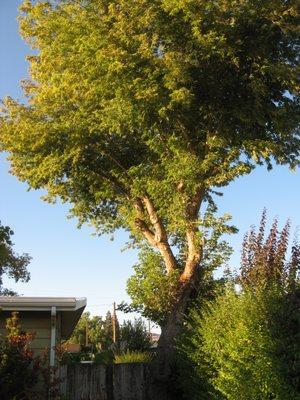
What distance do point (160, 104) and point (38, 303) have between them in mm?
7657

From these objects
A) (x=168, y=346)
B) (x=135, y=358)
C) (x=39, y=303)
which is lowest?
(x=135, y=358)

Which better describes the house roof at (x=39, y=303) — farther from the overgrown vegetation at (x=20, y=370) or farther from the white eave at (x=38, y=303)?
the overgrown vegetation at (x=20, y=370)

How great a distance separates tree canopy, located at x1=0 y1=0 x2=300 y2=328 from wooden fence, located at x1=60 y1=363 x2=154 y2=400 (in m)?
→ 3.83

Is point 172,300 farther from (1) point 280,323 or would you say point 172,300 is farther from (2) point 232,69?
(1) point 280,323

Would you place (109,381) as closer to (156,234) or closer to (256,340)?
(156,234)

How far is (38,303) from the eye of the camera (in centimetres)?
1505

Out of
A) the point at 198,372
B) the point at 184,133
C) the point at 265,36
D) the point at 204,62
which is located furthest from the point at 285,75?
the point at 198,372

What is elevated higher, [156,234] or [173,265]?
[156,234]

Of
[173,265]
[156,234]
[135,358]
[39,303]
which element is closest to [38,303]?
[39,303]

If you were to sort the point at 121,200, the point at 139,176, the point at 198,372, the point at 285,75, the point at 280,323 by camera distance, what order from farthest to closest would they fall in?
1. the point at 121,200
2. the point at 139,176
3. the point at 285,75
4. the point at 198,372
5. the point at 280,323

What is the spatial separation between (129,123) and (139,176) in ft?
11.4

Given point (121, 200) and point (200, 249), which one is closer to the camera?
point (200, 249)

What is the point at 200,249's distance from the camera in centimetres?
2022

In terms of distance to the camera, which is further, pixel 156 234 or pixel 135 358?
pixel 156 234
